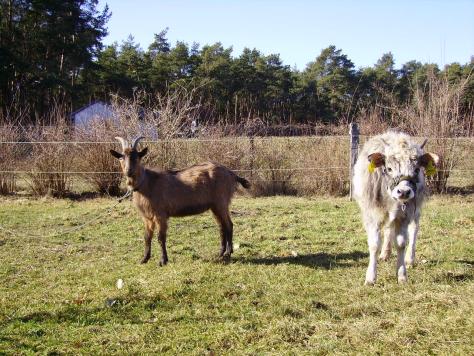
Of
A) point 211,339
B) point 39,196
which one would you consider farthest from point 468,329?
point 39,196

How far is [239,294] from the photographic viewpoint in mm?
5277

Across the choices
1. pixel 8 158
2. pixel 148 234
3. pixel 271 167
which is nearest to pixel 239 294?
pixel 148 234

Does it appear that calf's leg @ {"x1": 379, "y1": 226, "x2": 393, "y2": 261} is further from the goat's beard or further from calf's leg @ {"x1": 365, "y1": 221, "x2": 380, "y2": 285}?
the goat's beard

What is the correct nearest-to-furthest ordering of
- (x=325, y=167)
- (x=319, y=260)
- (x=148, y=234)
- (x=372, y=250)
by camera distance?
(x=372, y=250), (x=319, y=260), (x=148, y=234), (x=325, y=167)

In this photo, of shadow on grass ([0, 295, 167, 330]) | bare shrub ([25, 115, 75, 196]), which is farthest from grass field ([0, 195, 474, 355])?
bare shrub ([25, 115, 75, 196])

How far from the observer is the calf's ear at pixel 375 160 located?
215 inches

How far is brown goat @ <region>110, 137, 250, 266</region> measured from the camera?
705 cm

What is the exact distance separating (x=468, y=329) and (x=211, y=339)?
81.7 inches

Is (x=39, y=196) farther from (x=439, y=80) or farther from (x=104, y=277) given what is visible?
(x=439, y=80)

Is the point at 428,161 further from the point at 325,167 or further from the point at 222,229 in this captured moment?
the point at 325,167

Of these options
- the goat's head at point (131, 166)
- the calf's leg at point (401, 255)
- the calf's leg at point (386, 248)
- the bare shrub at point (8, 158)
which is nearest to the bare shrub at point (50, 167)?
the bare shrub at point (8, 158)

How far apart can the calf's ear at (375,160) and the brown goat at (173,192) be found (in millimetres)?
2617

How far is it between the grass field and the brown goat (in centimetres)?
47

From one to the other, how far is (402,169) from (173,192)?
3484mm
